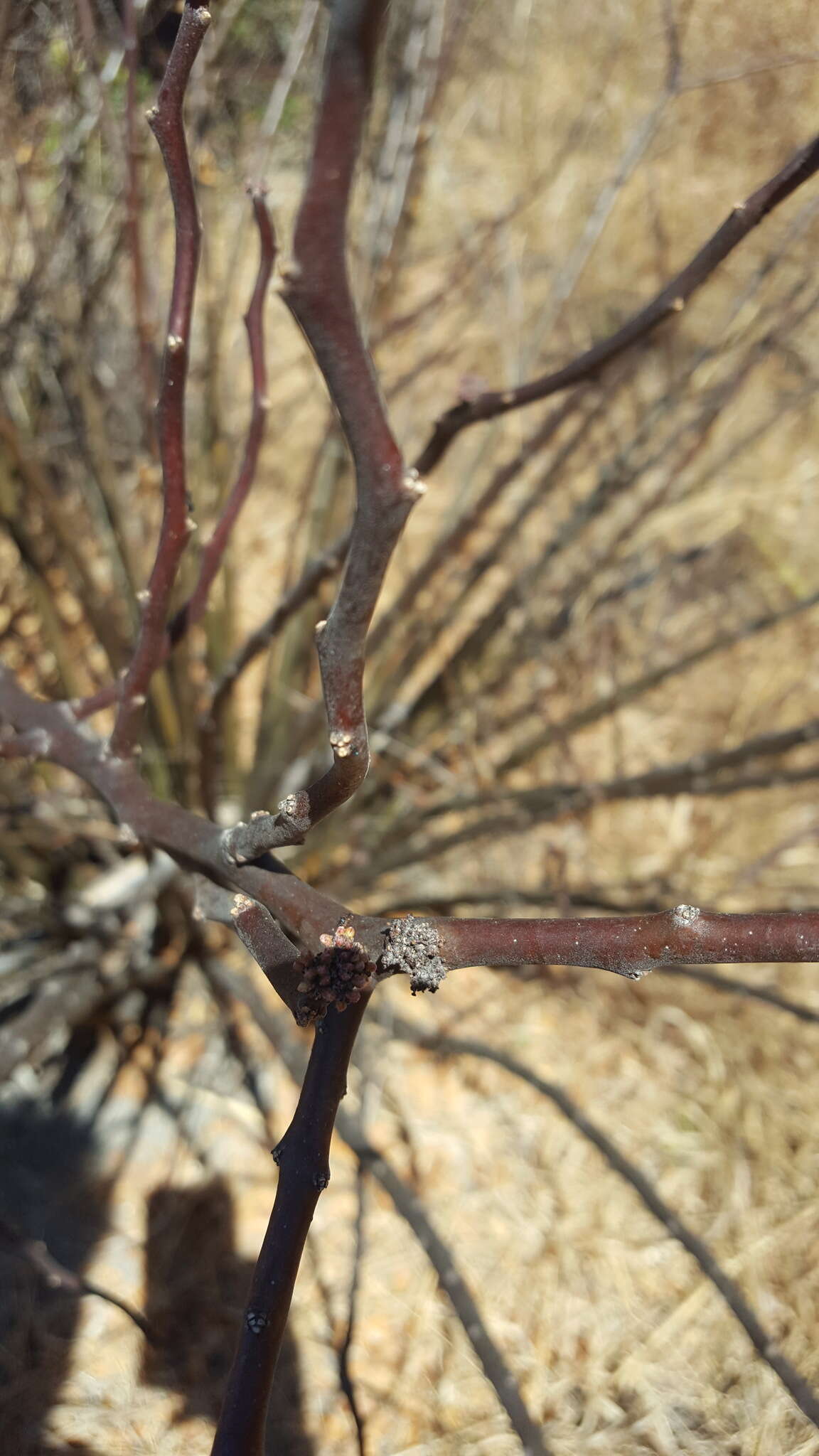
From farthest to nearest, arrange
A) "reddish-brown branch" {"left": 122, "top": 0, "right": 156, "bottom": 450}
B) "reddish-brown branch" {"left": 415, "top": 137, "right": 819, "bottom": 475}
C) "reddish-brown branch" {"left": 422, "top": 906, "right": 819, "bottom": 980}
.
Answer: "reddish-brown branch" {"left": 122, "top": 0, "right": 156, "bottom": 450} → "reddish-brown branch" {"left": 415, "top": 137, "right": 819, "bottom": 475} → "reddish-brown branch" {"left": 422, "top": 906, "right": 819, "bottom": 980}

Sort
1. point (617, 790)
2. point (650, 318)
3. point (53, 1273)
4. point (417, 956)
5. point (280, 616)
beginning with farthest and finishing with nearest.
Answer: point (617, 790) < point (280, 616) < point (53, 1273) < point (650, 318) < point (417, 956)

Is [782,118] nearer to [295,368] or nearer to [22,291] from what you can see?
[295,368]

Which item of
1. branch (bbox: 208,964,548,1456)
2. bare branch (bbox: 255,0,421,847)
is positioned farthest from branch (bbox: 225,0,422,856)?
branch (bbox: 208,964,548,1456)

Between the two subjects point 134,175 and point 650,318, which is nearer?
point 650,318

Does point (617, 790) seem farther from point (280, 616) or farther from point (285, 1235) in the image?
point (285, 1235)

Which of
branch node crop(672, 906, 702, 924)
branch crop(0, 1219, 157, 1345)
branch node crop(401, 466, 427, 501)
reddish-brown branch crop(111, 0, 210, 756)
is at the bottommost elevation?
branch crop(0, 1219, 157, 1345)

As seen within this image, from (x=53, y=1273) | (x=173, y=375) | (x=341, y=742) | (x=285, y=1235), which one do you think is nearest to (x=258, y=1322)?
(x=285, y=1235)

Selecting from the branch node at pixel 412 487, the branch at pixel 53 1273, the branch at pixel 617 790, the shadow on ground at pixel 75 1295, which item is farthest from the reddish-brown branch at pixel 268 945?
the branch at pixel 617 790

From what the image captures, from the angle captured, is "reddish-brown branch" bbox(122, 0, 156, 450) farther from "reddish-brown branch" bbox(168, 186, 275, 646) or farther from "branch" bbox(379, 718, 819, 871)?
"branch" bbox(379, 718, 819, 871)
